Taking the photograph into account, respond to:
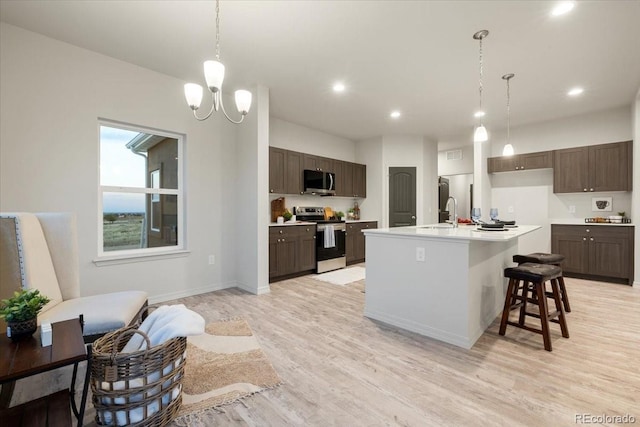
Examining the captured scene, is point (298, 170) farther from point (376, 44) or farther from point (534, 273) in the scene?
point (534, 273)

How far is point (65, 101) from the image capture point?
9.66ft

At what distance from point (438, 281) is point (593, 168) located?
4.34m

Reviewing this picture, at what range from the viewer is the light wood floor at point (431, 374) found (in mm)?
1617

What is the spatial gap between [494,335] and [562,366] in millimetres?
548

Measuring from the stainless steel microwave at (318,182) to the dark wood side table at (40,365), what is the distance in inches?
162

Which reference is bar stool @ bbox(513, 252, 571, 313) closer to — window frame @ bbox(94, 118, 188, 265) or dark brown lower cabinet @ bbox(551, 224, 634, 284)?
dark brown lower cabinet @ bbox(551, 224, 634, 284)

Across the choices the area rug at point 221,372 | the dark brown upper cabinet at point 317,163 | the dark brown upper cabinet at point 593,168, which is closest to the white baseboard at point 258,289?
the area rug at point 221,372

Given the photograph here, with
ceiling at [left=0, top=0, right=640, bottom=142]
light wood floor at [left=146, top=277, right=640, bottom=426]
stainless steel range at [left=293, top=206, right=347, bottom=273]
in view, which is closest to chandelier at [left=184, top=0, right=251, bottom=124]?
ceiling at [left=0, top=0, right=640, bottom=142]

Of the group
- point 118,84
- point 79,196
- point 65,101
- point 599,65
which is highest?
point 599,65

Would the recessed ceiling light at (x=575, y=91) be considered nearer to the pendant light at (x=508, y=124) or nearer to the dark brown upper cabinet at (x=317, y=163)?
the pendant light at (x=508, y=124)

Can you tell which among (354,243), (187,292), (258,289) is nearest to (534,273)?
(258,289)

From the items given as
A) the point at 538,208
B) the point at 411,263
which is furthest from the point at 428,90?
the point at 538,208

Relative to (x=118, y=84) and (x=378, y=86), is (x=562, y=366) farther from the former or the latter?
(x=118, y=84)

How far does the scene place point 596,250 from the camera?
4.54 meters
